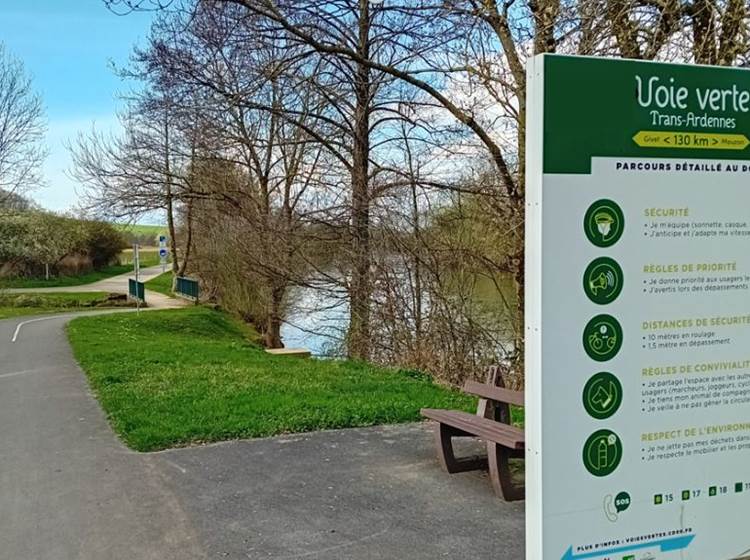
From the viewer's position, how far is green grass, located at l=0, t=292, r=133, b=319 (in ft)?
94.2

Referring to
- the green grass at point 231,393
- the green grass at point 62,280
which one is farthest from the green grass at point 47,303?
the green grass at point 231,393

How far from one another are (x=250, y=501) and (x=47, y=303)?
95.1ft

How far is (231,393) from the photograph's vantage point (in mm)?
9000

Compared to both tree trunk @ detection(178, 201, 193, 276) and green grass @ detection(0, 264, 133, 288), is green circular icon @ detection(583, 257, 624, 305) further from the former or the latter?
green grass @ detection(0, 264, 133, 288)

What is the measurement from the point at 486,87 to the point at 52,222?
36.6 m

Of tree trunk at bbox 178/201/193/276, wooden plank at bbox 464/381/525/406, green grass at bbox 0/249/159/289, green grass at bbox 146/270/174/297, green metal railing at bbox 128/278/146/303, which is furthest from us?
green grass at bbox 146/270/174/297

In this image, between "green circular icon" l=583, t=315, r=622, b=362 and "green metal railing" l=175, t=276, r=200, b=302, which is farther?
"green metal railing" l=175, t=276, r=200, b=302

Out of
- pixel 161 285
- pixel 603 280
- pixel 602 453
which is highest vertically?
pixel 603 280

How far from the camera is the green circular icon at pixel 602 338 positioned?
2.71 meters

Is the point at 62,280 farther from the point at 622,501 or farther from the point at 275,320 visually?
the point at 622,501

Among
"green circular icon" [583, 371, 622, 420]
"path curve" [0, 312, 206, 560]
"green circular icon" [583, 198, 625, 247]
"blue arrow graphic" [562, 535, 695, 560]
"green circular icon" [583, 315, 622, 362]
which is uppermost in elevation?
"green circular icon" [583, 198, 625, 247]

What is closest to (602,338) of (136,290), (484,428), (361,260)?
(484,428)

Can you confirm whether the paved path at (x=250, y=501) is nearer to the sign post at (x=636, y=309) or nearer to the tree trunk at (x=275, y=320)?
the sign post at (x=636, y=309)

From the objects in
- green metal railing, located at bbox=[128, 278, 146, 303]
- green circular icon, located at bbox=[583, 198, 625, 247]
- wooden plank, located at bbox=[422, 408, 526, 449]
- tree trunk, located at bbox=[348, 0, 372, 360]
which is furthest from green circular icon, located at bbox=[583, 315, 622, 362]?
green metal railing, located at bbox=[128, 278, 146, 303]
